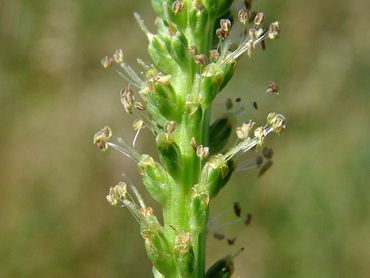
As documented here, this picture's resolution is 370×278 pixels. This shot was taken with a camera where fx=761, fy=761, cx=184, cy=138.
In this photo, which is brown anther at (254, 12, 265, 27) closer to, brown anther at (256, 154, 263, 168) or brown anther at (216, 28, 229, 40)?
brown anther at (216, 28, 229, 40)

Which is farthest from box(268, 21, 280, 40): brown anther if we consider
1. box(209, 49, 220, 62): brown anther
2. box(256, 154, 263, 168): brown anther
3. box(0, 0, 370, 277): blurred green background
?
box(0, 0, 370, 277): blurred green background

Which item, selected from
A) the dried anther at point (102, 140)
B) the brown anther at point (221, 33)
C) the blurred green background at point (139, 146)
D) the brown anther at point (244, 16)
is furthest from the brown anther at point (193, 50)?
the blurred green background at point (139, 146)

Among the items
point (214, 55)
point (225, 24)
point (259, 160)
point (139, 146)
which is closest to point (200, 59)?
point (214, 55)

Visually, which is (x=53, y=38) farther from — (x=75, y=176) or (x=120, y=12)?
(x=75, y=176)

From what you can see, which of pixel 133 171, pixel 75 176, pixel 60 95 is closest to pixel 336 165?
pixel 133 171

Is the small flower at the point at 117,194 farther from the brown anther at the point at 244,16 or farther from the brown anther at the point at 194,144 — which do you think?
the brown anther at the point at 244,16

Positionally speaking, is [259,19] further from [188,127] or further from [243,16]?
[188,127]
